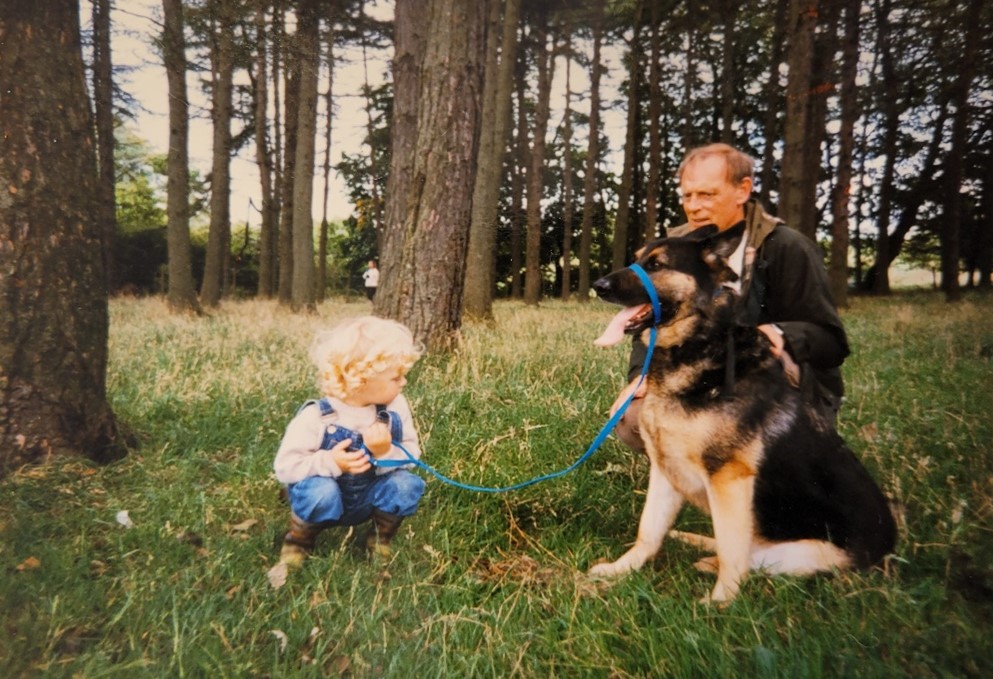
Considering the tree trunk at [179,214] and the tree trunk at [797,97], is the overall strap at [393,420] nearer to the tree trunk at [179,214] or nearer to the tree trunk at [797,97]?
the tree trunk at [797,97]

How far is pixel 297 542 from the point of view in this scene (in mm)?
2736

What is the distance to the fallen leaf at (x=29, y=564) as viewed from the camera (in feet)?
8.31

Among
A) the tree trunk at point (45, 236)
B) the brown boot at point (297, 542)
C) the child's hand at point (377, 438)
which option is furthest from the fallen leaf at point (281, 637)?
the tree trunk at point (45, 236)

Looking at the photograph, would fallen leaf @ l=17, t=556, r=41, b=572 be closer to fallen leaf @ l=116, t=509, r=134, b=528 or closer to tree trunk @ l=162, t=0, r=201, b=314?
fallen leaf @ l=116, t=509, r=134, b=528

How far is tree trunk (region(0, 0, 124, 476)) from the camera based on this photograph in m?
3.09

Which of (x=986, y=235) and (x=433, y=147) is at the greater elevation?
(x=986, y=235)

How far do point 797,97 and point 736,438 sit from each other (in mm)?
8985

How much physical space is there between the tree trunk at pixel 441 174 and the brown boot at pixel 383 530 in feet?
10.2

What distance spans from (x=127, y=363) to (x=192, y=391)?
1.51 metres

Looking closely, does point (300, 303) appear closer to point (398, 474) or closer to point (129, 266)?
point (129, 266)

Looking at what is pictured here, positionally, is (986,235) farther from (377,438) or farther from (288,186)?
(377,438)

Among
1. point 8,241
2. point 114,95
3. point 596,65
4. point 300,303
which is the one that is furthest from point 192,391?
point 596,65

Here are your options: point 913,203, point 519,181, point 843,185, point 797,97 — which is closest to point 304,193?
point 797,97

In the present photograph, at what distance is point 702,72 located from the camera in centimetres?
2484
